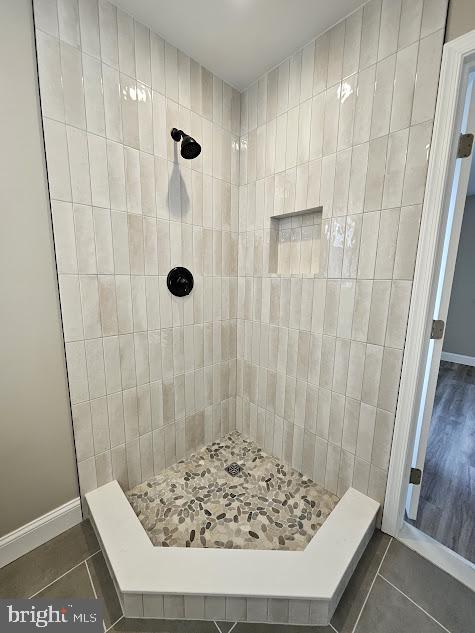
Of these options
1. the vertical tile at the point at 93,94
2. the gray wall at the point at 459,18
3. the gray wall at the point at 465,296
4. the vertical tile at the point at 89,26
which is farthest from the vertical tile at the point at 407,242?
the gray wall at the point at 465,296

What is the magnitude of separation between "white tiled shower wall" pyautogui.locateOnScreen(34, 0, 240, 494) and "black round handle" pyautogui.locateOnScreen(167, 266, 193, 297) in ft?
0.14

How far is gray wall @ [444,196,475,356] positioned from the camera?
398cm

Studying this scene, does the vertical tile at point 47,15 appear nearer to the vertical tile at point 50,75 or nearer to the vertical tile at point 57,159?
the vertical tile at point 50,75

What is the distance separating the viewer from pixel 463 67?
3.28 feet

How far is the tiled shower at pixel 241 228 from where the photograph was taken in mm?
1159

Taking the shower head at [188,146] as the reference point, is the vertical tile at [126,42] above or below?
above

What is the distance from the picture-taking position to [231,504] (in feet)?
4.72

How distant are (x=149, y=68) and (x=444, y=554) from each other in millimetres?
2872

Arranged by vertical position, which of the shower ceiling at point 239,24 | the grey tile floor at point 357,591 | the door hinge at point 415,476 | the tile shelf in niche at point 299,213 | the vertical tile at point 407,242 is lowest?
the grey tile floor at point 357,591

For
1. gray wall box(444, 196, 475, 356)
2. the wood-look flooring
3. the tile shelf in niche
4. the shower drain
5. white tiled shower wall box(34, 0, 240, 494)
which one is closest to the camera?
white tiled shower wall box(34, 0, 240, 494)

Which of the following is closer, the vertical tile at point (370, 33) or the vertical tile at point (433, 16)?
the vertical tile at point (433, 16)

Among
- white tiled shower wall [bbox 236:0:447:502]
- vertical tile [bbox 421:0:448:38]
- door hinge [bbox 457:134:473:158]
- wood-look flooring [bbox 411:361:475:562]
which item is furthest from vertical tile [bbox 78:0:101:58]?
wood-look flooring [bbox 411:361:475:562]

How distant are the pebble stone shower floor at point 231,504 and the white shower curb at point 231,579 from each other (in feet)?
0.43

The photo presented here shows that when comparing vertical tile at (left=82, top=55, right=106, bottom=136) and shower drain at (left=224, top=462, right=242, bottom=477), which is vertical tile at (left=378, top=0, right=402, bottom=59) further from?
shower drain at (left=224, top=462, right=242, bottom=477)
